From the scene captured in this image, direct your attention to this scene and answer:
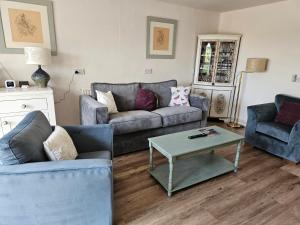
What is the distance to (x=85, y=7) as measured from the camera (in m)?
3.07

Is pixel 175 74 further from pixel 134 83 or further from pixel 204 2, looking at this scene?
pixel 204 2

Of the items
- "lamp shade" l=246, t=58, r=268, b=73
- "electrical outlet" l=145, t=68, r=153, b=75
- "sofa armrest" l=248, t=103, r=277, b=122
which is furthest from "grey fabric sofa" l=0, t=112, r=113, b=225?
"lamp shade" l=246, t=58, r=268, b=73

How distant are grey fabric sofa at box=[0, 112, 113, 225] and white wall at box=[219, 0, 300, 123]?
3.53 metres

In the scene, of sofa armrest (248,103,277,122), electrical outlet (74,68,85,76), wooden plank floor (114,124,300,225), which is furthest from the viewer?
electrical outlet (74,68,85,76)

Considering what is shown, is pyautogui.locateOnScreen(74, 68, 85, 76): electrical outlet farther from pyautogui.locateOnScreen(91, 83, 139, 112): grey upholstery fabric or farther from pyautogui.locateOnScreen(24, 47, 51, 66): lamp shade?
pyautogui.locateOnScreen(24, 47, 51, 66): lamp shade

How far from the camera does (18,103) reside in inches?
96.1

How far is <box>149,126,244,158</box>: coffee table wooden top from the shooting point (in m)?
2.01

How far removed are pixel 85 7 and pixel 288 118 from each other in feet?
11.5

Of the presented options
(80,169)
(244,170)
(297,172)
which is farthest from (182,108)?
(80,169)

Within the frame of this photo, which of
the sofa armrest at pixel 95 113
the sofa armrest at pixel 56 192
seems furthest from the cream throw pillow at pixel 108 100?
the sofa armrest at pixel 56 192

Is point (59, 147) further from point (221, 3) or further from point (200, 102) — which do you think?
point (221, 3)

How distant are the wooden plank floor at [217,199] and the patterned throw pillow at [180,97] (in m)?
1.42

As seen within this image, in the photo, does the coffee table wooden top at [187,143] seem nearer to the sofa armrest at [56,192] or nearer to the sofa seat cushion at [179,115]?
the sofa seat cushion at [179,115]

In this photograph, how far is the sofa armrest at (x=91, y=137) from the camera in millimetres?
2006
